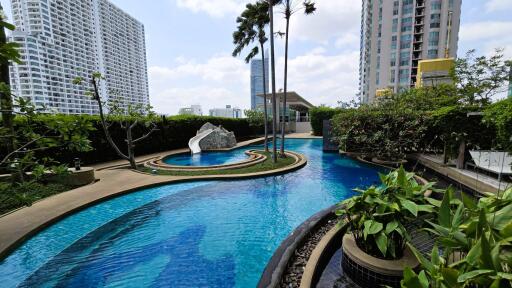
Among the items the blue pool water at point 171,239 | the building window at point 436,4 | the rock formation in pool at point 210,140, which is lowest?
the blue pool water at point 171,239

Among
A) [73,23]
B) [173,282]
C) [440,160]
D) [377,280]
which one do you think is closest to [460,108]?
[440,160]

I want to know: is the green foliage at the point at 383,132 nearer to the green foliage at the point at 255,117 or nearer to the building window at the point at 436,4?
the green foliage at the point at 255,117

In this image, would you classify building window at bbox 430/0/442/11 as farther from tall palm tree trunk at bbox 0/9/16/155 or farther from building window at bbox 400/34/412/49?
tall palm tree trunk at bbox 0/9/16/155

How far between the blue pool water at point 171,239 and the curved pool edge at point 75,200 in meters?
0.16

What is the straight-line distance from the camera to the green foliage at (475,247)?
1249 millimetres

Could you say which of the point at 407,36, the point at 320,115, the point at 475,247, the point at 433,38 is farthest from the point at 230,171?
the point at 433,38

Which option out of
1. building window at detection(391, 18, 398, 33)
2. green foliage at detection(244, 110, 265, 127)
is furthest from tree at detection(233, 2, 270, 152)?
building window at detection(391, 18, 398, 33)

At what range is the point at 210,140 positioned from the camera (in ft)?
50.4

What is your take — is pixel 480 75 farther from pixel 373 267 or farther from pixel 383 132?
pixel 373 267

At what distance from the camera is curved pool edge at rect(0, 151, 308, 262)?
4090 millimetres

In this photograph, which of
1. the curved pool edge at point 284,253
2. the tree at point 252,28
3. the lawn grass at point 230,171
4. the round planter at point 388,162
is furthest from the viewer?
the tree at point 252,28

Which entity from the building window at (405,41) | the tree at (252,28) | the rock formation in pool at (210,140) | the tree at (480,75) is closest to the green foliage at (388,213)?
the tree at (252,28)

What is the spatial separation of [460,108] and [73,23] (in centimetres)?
6549

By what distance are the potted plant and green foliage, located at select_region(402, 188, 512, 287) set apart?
0.47 metres
